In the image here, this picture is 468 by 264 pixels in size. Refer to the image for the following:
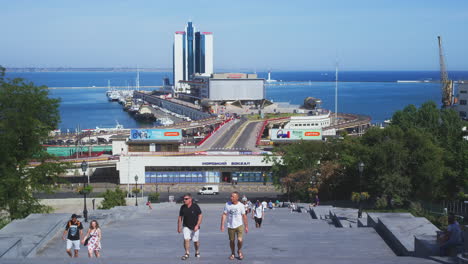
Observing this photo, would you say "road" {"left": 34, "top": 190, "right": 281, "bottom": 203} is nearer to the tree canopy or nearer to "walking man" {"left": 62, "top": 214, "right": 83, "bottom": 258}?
the tree canopy

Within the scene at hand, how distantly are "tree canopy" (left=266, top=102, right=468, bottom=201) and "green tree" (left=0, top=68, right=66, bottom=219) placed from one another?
49.4 ft

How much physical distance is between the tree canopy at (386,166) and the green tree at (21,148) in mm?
15047

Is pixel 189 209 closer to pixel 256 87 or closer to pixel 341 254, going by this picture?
pixel 341 254

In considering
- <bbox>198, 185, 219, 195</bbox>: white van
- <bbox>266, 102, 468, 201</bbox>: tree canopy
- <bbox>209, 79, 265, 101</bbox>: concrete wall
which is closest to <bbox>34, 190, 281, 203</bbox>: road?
<bbox>198, 185, 219, 195</bbox>: white van

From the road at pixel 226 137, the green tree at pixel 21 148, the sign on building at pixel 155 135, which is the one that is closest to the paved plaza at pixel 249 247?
the green tree at pixel 21 148

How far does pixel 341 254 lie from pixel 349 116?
111588 mm

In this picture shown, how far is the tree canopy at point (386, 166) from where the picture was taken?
30.9 metres

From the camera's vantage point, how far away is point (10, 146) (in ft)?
84.5

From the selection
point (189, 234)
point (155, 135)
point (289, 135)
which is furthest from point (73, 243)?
point (289, 135)

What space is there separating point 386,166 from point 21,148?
1879 cm

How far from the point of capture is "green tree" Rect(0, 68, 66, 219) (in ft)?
82.3

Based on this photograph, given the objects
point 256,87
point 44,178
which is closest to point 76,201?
point 44,178

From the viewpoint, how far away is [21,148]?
2702 cm

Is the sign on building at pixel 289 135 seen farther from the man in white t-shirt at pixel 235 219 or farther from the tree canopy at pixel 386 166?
the man in white t-shirt at pixel 235 219
